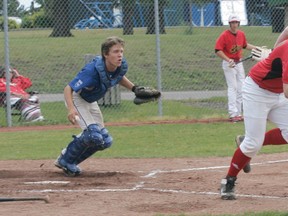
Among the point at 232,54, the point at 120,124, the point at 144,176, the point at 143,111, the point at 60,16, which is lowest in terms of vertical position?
the point at 143,111

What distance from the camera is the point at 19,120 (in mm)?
16094

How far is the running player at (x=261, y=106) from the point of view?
7902 millimetres

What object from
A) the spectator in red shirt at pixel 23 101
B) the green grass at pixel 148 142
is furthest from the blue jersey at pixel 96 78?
the spectator in red shirt at pixel 23 101

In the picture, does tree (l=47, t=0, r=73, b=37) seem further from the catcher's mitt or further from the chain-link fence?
the catcher's mitt

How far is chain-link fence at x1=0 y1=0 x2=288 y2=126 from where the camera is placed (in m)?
17.7

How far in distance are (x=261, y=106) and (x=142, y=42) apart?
42.9ft

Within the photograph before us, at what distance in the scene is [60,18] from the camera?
17.8m

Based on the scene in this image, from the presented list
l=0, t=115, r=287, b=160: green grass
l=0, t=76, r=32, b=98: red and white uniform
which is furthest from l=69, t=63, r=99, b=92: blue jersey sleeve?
l=0, t=76, r=32, b=98: red and white uniform

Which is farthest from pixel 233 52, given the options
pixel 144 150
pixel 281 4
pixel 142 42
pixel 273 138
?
pixel 273 138

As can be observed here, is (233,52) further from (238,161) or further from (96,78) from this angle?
(238,161)

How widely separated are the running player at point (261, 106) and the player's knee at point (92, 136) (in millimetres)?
1838

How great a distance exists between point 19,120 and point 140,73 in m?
6.04

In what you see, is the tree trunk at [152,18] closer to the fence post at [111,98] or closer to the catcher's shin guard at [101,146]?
the fence post at [111,98]

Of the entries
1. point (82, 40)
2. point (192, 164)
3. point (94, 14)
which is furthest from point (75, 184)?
point (82, 40)
